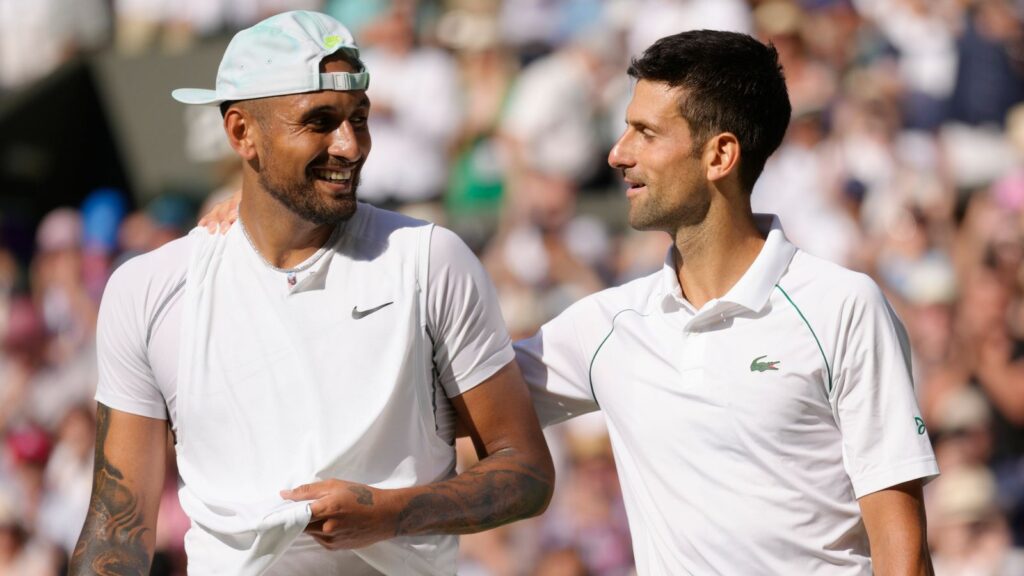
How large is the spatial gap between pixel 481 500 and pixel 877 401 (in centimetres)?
88

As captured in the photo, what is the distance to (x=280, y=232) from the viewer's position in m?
3.71

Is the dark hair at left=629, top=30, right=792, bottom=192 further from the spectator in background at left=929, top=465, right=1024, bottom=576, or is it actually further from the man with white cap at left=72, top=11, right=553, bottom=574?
the spectator in background at left=929, top=465, right=1024, bottom=576

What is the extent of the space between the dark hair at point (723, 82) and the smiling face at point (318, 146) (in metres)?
0.70

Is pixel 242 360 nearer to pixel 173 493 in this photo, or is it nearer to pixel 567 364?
pixel 567 364

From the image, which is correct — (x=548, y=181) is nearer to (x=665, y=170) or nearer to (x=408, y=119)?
(x=408, y=119)

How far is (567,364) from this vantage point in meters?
3.91

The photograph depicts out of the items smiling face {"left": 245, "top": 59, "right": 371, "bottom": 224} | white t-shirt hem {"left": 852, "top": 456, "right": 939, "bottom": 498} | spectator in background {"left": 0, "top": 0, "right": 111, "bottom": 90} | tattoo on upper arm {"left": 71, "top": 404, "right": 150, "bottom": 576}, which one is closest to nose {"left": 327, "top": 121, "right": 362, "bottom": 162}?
smiling face {"left": 245, "top": 59, "right": 371, "bottom": 224}

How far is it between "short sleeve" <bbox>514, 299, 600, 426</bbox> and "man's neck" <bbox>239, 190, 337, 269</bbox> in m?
0.60

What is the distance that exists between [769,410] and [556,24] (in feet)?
20.1

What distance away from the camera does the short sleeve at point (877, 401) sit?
339cm

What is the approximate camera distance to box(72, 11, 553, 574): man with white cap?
3.55 m

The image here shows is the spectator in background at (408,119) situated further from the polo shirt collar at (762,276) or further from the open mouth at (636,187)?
the polo shirt collar at (762,276)

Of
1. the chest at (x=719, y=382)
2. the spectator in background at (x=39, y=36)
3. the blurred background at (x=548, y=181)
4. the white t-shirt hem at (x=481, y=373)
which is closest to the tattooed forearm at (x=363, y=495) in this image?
the white t-shirt hem at (x=481, y=373)

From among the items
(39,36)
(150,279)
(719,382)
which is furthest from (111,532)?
(39,36)
